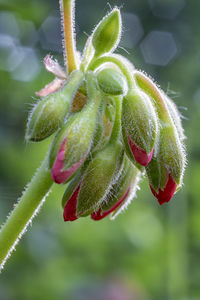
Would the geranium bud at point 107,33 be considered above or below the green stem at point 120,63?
above

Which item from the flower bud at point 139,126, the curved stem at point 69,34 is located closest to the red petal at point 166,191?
the flower bud at point 139,126

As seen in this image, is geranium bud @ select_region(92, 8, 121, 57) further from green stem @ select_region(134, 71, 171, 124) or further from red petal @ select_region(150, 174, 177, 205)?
red petal @ select_region(150, 174, 177, 205)

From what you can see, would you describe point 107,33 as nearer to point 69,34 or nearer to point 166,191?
point 69,34

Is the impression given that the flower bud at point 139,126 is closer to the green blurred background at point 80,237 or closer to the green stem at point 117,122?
the green stem at point 117,122

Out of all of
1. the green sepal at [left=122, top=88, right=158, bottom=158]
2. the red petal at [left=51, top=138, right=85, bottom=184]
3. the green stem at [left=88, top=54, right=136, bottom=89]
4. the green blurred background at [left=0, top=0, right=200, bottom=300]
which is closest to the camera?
the red petal at [left=51, top=138, right=85, bottom=184]

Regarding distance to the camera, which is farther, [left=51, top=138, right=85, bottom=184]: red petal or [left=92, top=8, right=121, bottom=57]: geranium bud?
[left=92, top=8, right=121, bottom=57]: geranium bud

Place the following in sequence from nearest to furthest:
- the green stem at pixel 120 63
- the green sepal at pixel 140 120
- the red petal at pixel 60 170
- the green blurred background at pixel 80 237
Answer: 1. the red petal at pixel 60 170
2. the green sepal at pixel 140 120
3. the green stem at pixel 120 63
4. the green blurred background at pixel 80 237

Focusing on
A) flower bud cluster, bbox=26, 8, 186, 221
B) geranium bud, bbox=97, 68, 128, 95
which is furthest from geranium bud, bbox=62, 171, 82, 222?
geranium bud, bbox=97, 68, 128, 95

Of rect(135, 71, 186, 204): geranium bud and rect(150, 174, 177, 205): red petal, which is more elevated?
rect(135, 71, 186, 204): geranium bud
